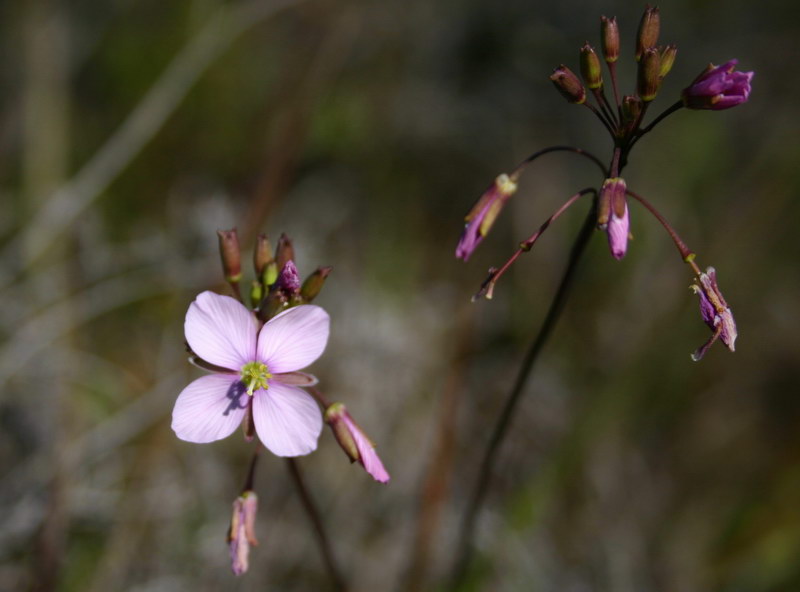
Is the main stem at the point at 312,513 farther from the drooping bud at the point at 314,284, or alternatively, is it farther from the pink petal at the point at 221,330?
the drooping bud at the point at 314,284

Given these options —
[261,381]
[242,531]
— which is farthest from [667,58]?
[242,531]

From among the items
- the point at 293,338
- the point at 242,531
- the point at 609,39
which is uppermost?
the point at 609,39

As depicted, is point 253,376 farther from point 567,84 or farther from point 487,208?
point 567,84

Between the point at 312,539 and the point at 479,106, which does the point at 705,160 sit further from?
the point at 312,539

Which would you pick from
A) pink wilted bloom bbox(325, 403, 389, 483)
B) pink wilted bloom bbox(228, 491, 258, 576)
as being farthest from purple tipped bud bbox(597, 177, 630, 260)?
pink wilted bloom bbox(228, 491, 258, 576)

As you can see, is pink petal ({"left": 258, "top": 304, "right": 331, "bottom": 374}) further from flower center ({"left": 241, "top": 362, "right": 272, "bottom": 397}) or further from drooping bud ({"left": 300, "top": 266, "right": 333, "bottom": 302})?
drooping bud ({"left": 300, "top": 266, "right": 333, "bottom": 302})

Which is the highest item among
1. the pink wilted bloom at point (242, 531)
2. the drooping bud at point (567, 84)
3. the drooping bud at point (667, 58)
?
the drooping bud at point (667, 58)

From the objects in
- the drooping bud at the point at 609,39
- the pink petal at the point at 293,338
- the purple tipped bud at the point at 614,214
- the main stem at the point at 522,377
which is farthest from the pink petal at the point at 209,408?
the drooping bud at the point at 609,39
